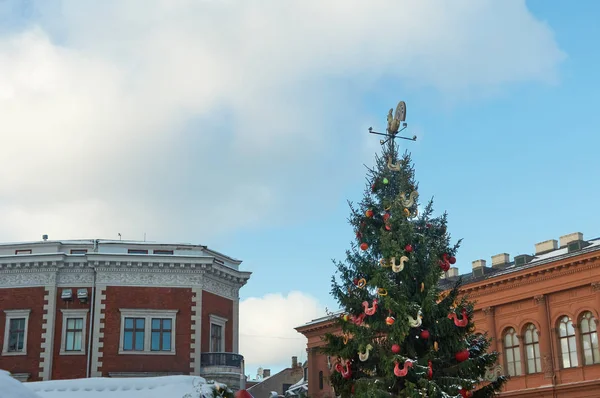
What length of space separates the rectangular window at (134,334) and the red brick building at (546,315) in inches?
379

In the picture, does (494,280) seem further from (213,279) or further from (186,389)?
(186,389)

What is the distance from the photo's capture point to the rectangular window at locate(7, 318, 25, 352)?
125 feet

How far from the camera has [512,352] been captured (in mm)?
42062

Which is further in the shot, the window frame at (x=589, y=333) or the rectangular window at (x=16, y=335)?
the rectangular window at (x=16, y=335)

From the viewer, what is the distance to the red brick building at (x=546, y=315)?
37781 millimetres

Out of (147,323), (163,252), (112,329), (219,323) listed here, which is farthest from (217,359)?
A: (163,252)

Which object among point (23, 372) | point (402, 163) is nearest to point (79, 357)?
point (23, 372)

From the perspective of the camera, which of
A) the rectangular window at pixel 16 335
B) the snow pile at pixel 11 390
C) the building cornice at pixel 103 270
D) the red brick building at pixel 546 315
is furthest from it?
the building cornice at pixel 103 270

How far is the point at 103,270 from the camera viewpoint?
127ft

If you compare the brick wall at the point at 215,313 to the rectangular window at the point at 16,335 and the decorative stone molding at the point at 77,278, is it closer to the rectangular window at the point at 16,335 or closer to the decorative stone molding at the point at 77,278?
the decorative stone molding at the point at 77,278

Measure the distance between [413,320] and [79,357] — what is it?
22.9 metres

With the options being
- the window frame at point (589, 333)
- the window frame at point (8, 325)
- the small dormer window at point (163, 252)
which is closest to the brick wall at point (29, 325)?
the window frame at point (8, 325)

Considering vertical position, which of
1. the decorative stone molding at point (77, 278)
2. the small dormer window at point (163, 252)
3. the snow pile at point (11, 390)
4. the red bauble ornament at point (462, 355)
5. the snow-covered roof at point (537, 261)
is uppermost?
the small dormer window at point (163, 252)

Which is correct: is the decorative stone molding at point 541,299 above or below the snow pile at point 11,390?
above
